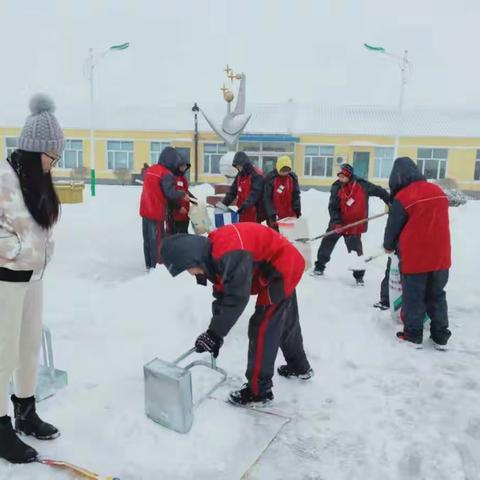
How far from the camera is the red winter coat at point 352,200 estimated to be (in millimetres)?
5719

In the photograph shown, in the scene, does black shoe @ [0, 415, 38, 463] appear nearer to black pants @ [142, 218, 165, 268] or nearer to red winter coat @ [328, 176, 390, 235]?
black pants @ [142, 218, 165, 268]

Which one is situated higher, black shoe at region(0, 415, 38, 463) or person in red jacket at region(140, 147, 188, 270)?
person in red jacket at region(140, 147, 188, 270)

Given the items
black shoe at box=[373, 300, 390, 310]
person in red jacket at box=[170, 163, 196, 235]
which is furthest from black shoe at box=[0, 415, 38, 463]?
person in red jacket at box=[170, 163, 196, 235]

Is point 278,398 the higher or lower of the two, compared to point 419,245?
lower

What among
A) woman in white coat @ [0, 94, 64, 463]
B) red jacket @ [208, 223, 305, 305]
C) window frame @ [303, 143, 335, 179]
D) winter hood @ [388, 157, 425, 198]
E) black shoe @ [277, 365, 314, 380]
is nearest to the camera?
woman in white coat @ [0, 94, 64, 463]

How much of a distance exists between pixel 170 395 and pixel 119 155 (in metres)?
28.2

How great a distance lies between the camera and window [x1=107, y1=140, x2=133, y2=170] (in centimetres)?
2912

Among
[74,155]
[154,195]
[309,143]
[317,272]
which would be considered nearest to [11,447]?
[154,195]

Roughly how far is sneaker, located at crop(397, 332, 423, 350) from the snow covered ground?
6 cm

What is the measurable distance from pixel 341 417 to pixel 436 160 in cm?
2644

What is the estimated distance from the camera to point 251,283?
276 cm

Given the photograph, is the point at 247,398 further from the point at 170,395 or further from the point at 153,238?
the point at 153,238

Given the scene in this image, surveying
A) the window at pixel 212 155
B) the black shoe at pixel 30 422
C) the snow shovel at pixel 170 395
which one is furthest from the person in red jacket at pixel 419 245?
the window at pixel 212 155

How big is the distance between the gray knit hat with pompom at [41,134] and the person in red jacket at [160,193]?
3.54 m
